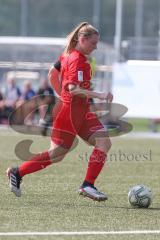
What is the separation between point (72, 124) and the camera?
8.46 meters

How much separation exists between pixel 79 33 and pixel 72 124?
0.98 metres

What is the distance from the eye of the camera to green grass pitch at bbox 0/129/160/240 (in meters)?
7.04

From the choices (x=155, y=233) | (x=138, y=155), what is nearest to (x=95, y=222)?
(x=155, y=233)

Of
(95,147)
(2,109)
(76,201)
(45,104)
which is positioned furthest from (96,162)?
(2,109)

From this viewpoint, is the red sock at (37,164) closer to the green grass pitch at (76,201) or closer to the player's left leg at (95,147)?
the green grass pitch at (76,201)

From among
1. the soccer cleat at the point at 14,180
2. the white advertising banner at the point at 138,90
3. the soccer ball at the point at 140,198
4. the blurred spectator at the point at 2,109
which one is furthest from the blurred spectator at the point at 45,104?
the soccer ball at the point at 140,198

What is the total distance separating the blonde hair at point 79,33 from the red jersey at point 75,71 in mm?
95

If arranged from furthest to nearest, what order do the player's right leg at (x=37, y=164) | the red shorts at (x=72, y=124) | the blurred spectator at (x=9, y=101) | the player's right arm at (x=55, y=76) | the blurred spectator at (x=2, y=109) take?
1. the blurred spectator at (x=9, y=101)
2. the blurred spectator at (x=2, y=109)
3. the player's right arm at (x=55, y=76)
4. the player's right leg at (x=37, y=164)
5. the red shorts at (x=72, y=124)

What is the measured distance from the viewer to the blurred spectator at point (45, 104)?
69.6 feet

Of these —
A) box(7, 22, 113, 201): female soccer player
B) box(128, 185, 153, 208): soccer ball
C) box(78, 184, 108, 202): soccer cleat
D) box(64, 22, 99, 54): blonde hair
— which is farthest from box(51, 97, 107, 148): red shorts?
box(128, 185, 153, 208): soccer ball

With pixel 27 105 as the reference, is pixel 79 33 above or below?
above

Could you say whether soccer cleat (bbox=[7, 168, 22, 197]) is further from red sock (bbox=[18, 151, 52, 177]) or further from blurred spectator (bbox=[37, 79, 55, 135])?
blurred spectator (bbox=[37, 79, 55, 135])

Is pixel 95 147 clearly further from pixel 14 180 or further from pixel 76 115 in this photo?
pixel 14 180

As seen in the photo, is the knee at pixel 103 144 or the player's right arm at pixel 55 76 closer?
the knee at pixel 103 144
